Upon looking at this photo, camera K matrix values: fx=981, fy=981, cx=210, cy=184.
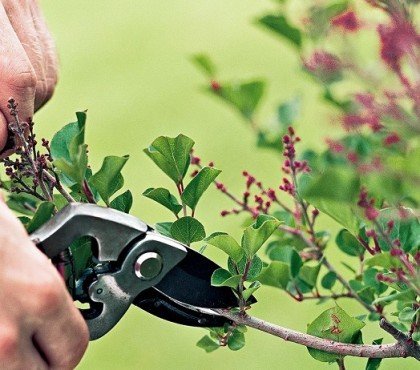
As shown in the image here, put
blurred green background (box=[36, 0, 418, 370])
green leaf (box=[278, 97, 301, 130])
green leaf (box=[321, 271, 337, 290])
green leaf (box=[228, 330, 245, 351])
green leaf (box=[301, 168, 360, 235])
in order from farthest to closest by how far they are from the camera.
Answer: blurred green background (box=[36, 0, 418, 370]) → green leaf (box=[278, 97, 301, 130]) → green leaf (box=[321, 271, 337, 290]) → green leaf (box=[228, 330, 245, 351]) → green leaf (box=[301, 168, 360, 235])

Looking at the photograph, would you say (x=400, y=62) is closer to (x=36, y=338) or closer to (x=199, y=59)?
(x=36, y=338)

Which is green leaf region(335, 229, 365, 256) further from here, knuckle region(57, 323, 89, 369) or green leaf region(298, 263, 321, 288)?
knuckle region(57, 323, 89, 369)

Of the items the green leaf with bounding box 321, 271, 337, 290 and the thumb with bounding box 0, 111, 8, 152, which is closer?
the thumb with bounding box 0, 111, 8, 152

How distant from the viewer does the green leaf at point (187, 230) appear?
1.10 metres

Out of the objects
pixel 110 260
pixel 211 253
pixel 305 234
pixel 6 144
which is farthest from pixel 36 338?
pixel 211 253

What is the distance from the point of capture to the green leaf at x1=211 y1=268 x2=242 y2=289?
104cm

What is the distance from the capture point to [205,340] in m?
1.26

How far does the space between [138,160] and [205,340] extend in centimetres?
264

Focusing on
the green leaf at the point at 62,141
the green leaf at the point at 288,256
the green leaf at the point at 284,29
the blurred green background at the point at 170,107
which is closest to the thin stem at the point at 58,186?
the green leaf at the point at 62,141

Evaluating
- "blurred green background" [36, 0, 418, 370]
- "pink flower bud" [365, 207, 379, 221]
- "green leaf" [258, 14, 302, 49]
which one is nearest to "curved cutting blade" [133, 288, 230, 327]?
"pink flower bud" [365, 207, 379, 221]

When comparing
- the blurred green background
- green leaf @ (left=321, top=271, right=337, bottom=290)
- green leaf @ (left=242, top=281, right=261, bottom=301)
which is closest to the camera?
green leaf @ (left=242, top=281, right=261, bottom=301)

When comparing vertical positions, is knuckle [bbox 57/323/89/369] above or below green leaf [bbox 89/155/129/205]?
below

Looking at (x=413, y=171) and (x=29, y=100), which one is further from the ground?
(x=413, y=171)

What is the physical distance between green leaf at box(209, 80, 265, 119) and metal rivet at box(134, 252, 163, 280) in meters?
0.55
